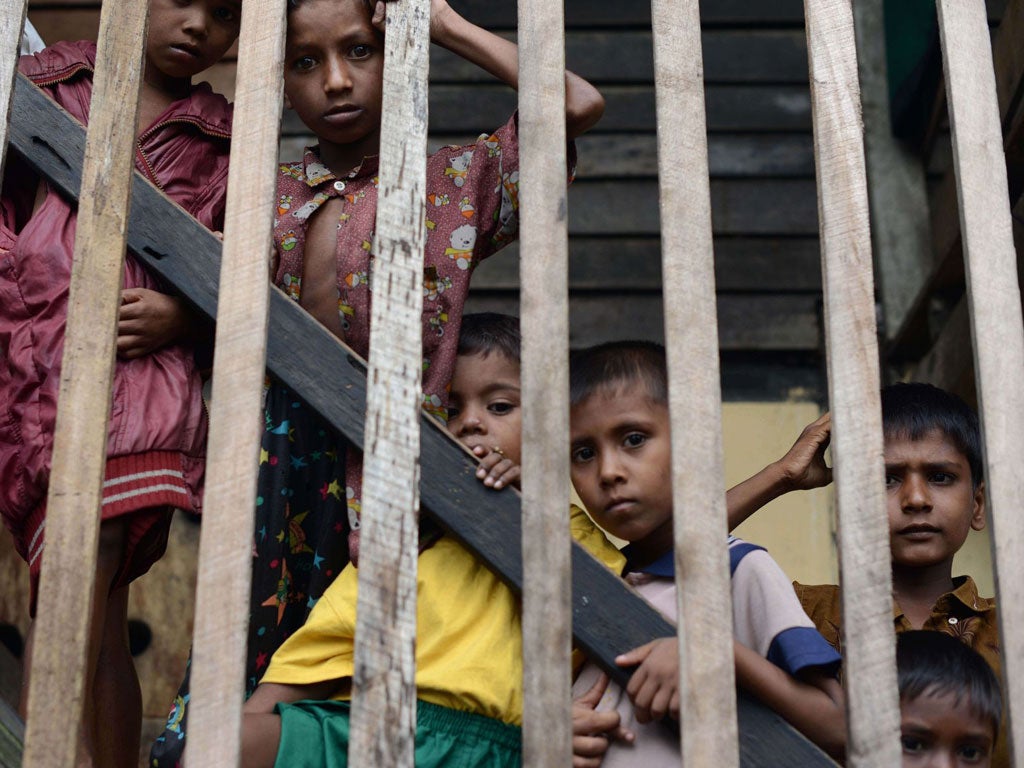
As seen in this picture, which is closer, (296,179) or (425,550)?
(425,550)

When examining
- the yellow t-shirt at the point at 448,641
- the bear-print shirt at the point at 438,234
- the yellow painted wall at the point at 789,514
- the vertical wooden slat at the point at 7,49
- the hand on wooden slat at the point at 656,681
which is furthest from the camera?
the yellow painted wall at the point at 789,514

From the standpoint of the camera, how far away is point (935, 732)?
265 centimetres

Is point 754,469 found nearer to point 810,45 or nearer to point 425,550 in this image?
point 425,550

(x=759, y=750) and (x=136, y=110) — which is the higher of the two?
(x=136, y=110)

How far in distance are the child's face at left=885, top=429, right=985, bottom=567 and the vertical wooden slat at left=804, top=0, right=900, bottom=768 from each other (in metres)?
1.17

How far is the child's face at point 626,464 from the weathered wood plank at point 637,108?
8.79 feet

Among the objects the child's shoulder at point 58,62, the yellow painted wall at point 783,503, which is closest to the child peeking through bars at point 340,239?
the child's shoulder at point 58,62

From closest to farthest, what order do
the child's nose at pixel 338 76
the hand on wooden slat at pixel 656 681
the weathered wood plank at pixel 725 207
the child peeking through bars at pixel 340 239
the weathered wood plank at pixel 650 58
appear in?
the hand on wooden slat at pixel 656 681 < the child peeking through bars at pixel 340 239 < the child's nose at pixel 338 76 < the weathered wood plank at pixel 725 207 < the weathered wood plank at pixel 650 58

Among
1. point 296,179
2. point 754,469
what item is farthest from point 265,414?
point 754,469

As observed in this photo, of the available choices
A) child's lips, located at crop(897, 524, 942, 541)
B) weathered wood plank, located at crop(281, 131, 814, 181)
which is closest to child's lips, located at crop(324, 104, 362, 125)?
child's lips, located at crop(897, 524, 942, 541)

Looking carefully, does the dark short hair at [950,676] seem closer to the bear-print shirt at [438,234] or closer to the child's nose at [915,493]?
the child's nose at [915,493]

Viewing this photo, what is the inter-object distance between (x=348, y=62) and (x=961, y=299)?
7.72ft

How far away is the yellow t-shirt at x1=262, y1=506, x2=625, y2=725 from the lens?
2420 mm

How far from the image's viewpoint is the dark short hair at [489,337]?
9.56 feet
